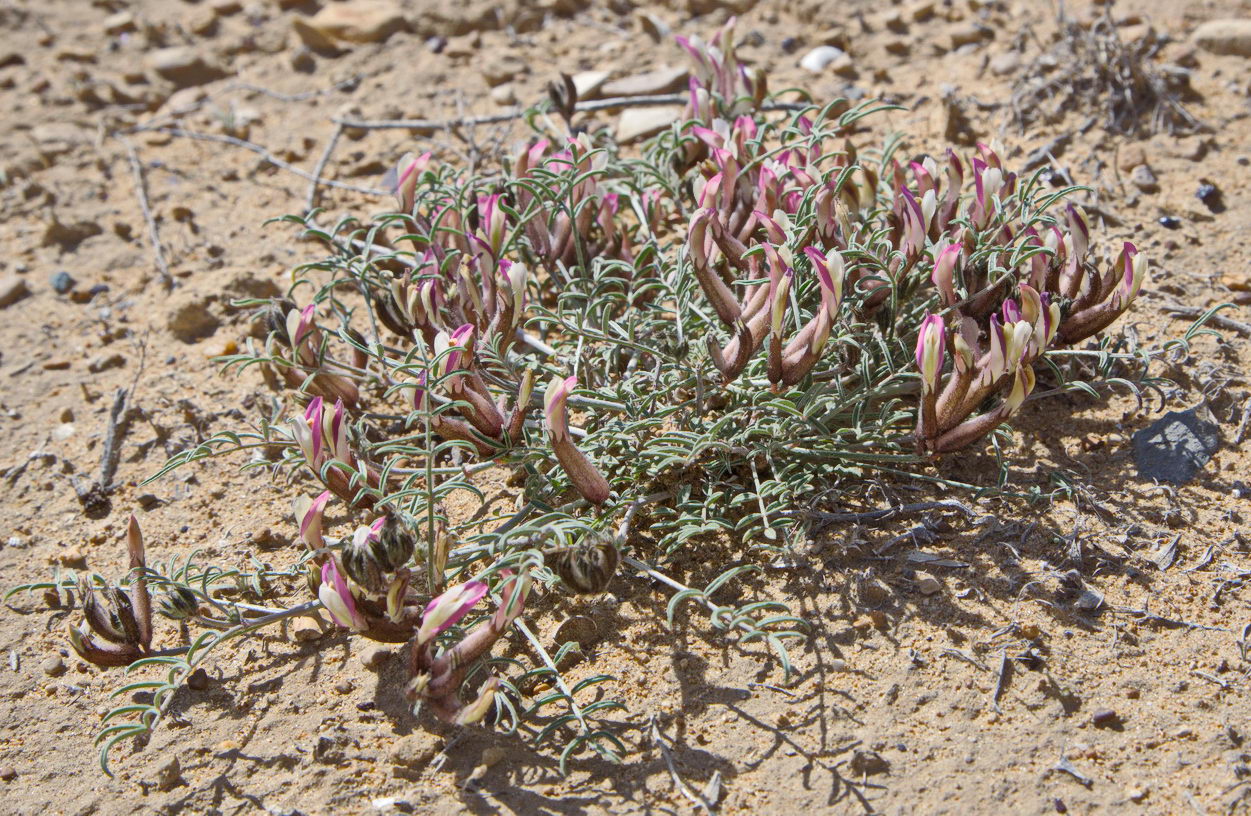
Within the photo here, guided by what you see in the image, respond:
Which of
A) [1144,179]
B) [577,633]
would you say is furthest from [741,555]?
[1144,179]

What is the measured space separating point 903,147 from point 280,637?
2.74 metres

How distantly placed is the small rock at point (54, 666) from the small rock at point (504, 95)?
2.78 metres

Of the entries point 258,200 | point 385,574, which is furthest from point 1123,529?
point 258,200

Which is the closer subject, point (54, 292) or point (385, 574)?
point (385, 574)

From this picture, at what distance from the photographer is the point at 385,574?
7.30ft

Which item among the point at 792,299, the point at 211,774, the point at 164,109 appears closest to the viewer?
the point at 211,774

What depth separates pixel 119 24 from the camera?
5.59 m

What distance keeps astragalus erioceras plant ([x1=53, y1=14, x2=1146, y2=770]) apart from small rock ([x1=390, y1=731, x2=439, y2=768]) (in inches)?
5.5

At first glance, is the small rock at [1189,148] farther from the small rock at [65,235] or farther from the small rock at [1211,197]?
the small rock at [65,235]

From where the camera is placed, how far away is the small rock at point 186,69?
525cm

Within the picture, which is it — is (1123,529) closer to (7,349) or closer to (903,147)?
(903,147)

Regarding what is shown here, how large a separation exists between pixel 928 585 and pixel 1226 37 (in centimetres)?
290

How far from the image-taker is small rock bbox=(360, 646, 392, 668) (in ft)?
8.46

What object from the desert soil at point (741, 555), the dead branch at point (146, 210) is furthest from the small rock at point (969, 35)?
the dead branch at point (146, 210)
